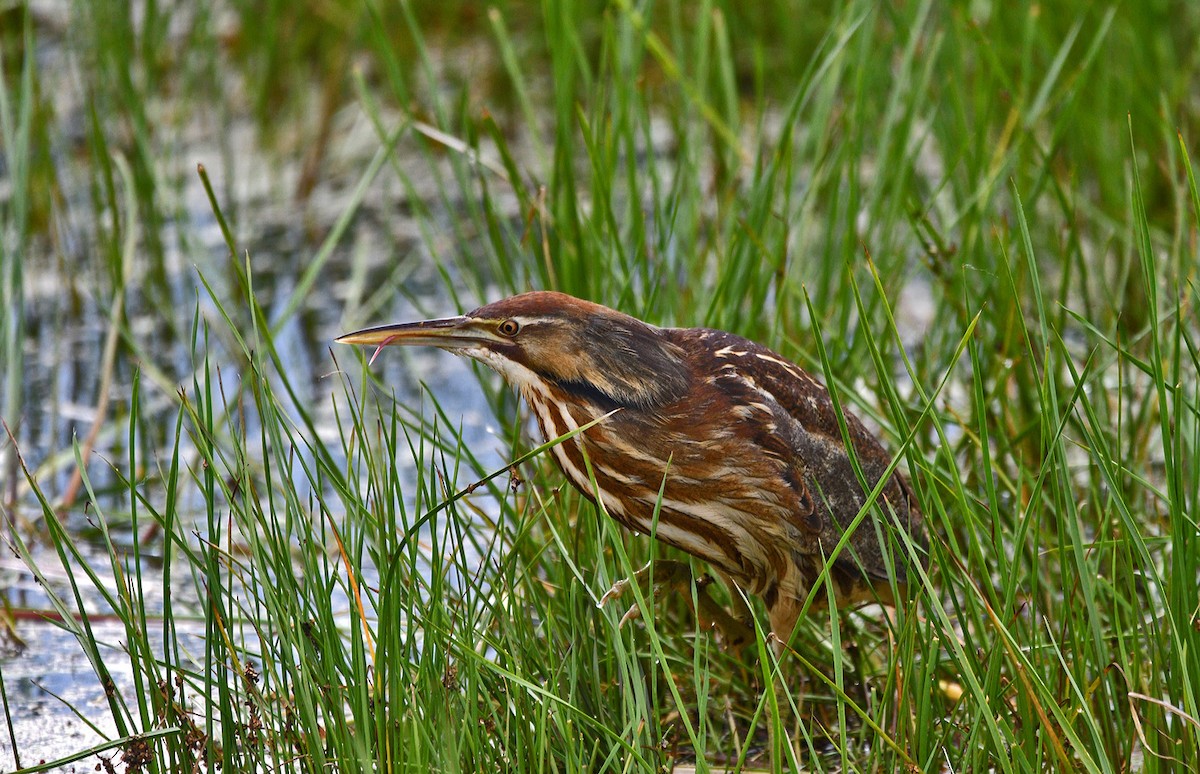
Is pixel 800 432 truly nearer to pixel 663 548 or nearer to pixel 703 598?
pixel 703 598

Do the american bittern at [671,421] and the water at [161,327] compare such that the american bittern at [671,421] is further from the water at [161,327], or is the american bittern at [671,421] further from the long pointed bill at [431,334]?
the water at [161,327]

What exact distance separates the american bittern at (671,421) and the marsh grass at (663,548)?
9 cm

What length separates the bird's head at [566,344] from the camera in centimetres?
201

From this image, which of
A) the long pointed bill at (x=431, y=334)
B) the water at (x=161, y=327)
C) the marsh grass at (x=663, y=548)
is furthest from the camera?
the water at (x=161, y=327)

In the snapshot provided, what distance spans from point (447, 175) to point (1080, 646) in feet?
10.4

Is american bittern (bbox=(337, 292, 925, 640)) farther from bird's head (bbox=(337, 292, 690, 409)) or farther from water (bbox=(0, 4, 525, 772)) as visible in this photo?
water (bbox=(0, 4, 525, 772))

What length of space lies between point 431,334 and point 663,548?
65 cm

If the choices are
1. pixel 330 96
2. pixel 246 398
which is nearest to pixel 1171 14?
pixel 330 96

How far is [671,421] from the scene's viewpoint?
6.71 feet

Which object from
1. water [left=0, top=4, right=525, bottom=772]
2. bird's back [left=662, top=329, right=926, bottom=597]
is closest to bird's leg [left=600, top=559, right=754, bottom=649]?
bird's back [left=662, top=329, right=926, bottom=597]

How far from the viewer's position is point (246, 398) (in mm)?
3510

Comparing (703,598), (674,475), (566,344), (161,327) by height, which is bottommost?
(703,598)

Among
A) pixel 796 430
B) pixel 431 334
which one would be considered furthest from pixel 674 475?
pixel 431 334

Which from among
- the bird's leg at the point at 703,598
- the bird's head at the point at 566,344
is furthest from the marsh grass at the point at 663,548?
the bird's head at the point at 566,344
